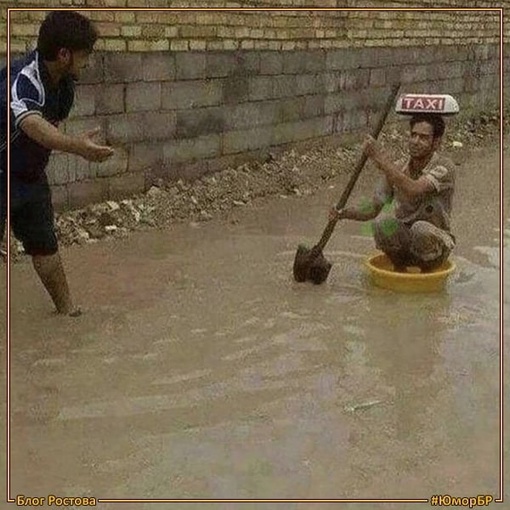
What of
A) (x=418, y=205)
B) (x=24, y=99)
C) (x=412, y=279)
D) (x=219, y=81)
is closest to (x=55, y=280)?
(x=24, y=99)

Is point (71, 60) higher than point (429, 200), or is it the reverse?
point (71, 60)

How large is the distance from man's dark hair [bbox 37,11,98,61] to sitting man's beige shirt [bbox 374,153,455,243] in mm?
1988

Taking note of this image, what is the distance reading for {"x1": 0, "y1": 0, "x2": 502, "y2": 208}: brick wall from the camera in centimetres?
636

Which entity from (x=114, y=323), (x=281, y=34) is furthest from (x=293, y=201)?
(x=114, y=323)

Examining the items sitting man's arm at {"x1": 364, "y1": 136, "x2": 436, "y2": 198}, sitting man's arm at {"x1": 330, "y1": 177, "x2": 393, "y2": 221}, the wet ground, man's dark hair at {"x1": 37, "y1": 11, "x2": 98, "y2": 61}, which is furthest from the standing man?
sitting man's arm at {"x1": 330, "y1": 177, "x2": 393, "y2": 221}

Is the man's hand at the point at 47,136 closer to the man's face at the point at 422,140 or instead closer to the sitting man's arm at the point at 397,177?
the sitting man's arm at the point at 397,177

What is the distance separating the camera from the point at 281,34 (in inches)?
323

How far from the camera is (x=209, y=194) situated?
716 centimetres

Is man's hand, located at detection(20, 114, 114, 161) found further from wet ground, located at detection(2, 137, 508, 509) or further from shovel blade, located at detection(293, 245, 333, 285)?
shovel blade, located at detection(293, 245, 333, 285)

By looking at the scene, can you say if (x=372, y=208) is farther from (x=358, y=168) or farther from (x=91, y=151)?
(x=91, y=151)

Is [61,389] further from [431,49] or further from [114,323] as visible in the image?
[431,49]

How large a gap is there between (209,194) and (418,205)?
7.72ft

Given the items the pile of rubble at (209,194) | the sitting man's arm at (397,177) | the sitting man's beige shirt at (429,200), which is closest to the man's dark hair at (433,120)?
the sitting man's beige shirt at (429,200)

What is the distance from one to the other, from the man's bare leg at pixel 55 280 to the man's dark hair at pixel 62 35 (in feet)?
3.23
